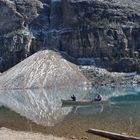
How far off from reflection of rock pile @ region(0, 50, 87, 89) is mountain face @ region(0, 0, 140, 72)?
13.5 meters

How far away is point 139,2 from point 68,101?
105 metres

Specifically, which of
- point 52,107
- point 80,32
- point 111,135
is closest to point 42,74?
point 80,32

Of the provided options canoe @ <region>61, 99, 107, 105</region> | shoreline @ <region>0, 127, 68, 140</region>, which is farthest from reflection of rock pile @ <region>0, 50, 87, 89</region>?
shoreline @ <region>0, 127, 68, 140</region>

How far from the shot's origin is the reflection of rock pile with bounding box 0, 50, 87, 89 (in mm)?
121062

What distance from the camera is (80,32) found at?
150750 millimetres

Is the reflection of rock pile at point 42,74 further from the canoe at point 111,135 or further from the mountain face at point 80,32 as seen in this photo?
the canoe at point 111,135

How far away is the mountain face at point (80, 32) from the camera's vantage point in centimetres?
14750

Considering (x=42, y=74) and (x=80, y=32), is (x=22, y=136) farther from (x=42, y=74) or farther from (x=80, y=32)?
(x=80, y=32)

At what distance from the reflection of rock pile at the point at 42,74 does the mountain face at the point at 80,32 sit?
1353 centimetres

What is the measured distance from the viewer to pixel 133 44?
15212cm

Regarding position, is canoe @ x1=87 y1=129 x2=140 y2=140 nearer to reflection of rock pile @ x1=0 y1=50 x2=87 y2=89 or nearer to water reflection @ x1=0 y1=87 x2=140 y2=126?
water reflection @ x1=0 y1=87 x2=140 y2=126

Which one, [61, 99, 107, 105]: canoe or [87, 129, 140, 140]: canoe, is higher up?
[87, 129, 140, 140]: canoe

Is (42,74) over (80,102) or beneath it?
beneath

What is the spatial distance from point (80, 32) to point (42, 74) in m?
32.6
